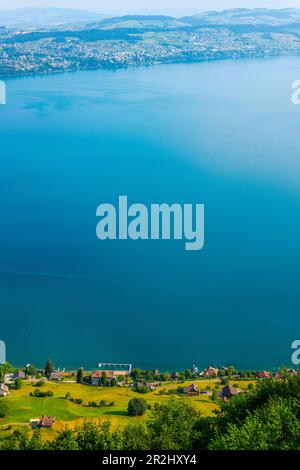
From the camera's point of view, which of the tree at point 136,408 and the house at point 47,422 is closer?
the house at point 47,422

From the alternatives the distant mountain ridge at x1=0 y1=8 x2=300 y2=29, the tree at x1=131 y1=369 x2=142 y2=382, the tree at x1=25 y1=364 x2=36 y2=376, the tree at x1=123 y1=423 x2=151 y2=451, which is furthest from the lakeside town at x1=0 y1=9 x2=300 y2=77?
the tree at x1=123 y1=423 x2=151 y2=451

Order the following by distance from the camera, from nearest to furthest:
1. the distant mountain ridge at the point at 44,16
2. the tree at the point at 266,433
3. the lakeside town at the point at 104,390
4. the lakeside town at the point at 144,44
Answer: the tree at the point at 266,433 → the lakeside town at the point at 104,390 → the lakeside town at the point at 144,44 → the distant mountain ridge at the point at 44,16

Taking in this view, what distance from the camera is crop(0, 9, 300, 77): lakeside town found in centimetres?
4184

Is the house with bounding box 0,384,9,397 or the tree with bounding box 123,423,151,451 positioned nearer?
the tree with bounding box 123,423,151,451

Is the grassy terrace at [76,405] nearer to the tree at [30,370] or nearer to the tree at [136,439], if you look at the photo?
the tree at [30,370]

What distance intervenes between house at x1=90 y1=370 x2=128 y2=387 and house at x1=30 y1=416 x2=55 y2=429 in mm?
1641

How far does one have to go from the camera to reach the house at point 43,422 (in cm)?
688

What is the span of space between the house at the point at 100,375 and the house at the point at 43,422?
1641 mm

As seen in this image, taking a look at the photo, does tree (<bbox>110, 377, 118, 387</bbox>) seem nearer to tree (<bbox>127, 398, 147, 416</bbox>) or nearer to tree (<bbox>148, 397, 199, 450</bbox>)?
tree (<bbox>127, 398, 147, 416</bbox>)

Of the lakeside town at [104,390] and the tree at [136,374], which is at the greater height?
the tree at [136,374]

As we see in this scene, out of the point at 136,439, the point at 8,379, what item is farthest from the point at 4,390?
the point at 136,439

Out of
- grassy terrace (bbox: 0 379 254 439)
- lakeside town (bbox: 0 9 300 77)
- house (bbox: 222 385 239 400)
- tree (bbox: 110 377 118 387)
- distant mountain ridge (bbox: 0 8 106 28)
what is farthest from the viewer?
distant mountain ridge (bbox: 0 8 106 28)

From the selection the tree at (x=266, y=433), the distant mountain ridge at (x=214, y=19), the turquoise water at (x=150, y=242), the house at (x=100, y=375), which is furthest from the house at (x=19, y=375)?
the distant mountain ridge at (x=214, y=19)
